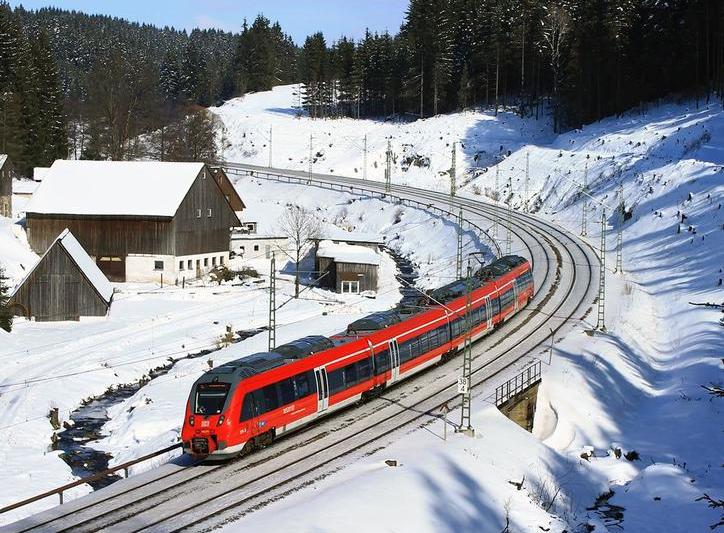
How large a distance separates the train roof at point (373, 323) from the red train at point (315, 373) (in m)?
0.04

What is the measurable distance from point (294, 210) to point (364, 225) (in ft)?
29.7

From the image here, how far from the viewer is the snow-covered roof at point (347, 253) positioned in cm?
6594

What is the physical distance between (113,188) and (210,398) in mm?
51328

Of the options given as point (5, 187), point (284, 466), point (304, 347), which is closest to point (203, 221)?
point (5, 187)

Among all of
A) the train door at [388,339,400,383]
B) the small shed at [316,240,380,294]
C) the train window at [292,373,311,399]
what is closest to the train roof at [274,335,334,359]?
the train window at [292,373,311,399]

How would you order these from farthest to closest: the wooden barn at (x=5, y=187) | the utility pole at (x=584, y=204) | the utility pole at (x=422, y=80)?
the utility pole at (x=422, y=80)
the utility pole at (x=584, y=204)
the wooden barn at (x=5, y=187)

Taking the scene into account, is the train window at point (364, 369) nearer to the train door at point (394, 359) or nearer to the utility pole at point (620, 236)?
the train door at point (394, 359)

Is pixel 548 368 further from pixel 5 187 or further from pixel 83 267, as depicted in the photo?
pixel 5 187

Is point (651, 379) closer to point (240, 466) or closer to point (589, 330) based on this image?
point (589, 330)

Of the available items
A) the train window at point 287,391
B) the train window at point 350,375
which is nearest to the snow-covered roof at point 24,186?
the train window at point 350,375

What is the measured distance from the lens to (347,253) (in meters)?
68.3

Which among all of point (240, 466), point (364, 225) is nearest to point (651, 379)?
point (240, 466)

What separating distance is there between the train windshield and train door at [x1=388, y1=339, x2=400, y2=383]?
10739mm

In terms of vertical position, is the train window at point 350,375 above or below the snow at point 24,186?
below
